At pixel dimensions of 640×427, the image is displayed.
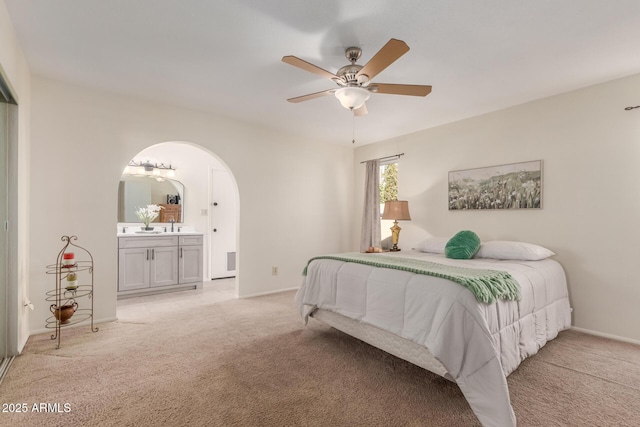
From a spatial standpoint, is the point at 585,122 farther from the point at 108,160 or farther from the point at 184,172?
the point at 184,172

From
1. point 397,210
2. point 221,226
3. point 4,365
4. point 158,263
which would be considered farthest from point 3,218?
point 397,210

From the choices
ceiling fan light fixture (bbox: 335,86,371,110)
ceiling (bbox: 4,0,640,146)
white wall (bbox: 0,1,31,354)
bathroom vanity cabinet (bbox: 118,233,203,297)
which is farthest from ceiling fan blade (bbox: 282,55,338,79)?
bathroom vanity cabinet (bbox: 118,233,203,297)

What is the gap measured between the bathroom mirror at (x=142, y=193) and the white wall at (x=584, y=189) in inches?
178

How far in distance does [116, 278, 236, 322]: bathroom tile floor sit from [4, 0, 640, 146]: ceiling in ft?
7.90

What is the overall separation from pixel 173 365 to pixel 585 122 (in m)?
4.25

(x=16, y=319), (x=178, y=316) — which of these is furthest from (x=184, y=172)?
(x=16, y=319)

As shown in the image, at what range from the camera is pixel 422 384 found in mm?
Result: 1984

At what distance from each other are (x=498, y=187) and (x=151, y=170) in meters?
4.97

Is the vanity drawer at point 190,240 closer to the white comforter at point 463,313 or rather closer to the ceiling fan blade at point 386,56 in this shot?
the white comforter at point 463,313

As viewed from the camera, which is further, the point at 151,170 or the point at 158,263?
the point at 151,170

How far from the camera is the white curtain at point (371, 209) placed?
16.0ft

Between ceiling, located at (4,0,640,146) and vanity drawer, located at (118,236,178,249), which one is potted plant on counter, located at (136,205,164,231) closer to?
vanity drawer, located at (118,236,178,249)

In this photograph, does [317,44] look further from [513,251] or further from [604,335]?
[604,335]

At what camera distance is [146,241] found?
420cm
